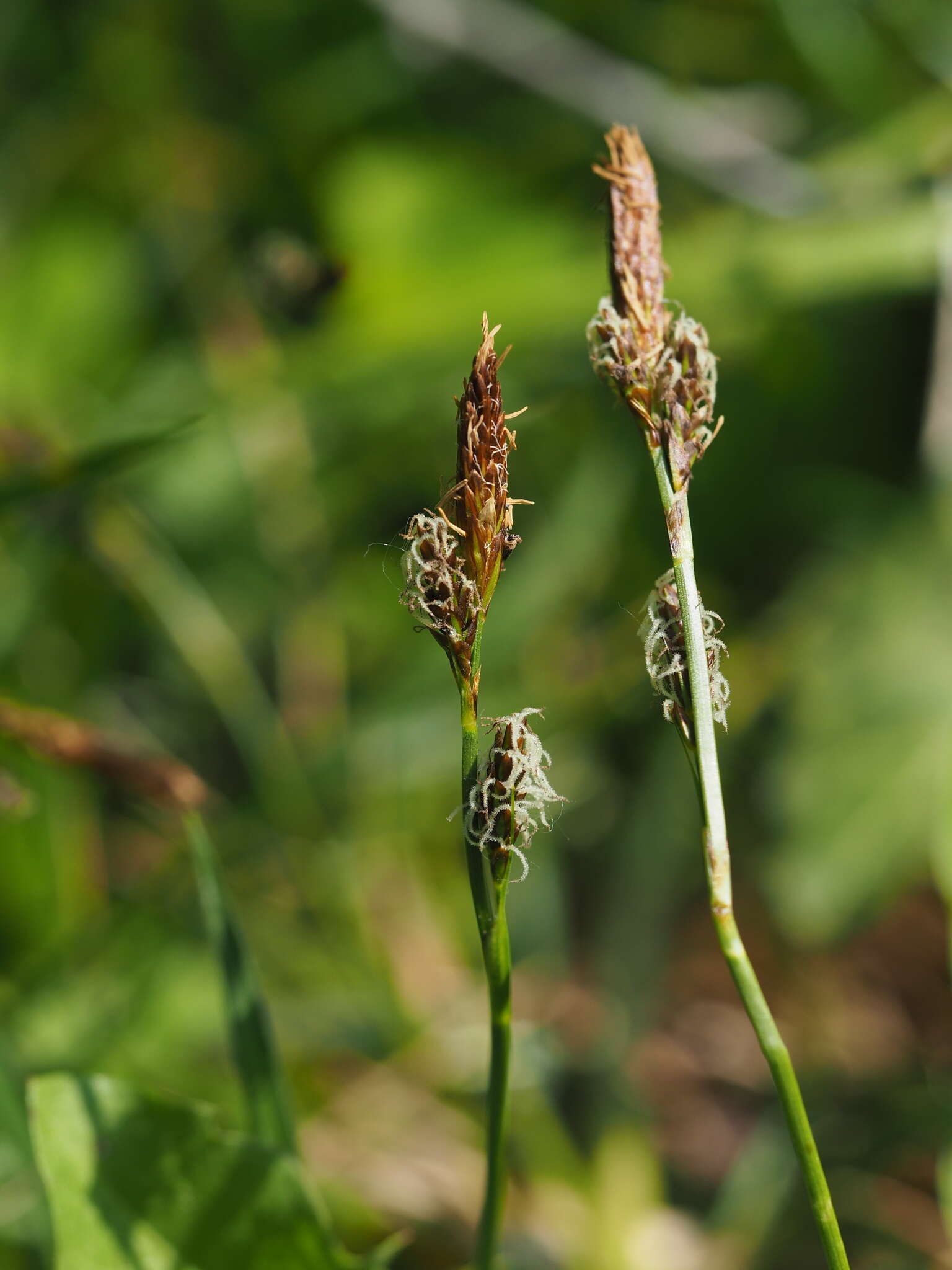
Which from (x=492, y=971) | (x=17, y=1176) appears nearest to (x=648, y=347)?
(x=492, y=971)

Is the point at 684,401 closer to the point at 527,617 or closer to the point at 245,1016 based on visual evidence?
the point at 245,1016

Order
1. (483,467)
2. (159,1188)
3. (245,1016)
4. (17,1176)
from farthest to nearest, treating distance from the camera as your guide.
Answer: (17,1176), (245,1016), (159,1188), (483,467)

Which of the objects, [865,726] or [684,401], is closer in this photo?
[684,401]

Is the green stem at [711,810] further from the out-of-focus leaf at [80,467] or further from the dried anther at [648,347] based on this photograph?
the out-of-focus leaf at [80,467]

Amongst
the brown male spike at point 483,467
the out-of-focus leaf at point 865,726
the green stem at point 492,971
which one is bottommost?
the green stem at point 492,971

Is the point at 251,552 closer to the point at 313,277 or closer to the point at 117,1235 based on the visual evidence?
the point at 313,277

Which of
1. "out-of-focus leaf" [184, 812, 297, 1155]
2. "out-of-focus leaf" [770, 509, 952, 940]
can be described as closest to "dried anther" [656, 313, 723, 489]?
"out-of-focus leaf" [184, 812, 297, 1155]

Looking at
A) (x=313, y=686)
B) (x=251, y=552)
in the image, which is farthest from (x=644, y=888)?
(x=251, y=552)

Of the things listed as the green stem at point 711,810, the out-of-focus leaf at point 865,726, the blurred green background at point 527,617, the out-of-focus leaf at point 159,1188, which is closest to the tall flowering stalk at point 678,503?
the green stem at point 711,810
